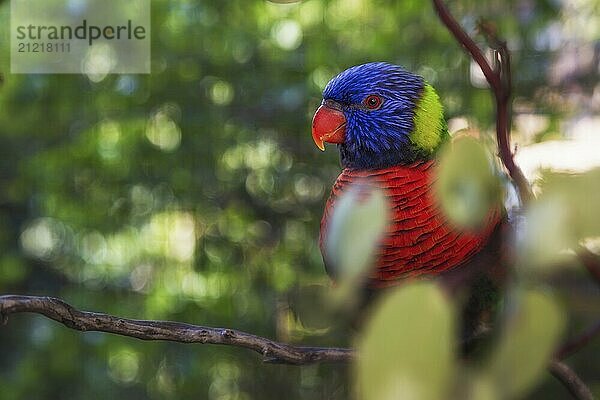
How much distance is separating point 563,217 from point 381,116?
35cm

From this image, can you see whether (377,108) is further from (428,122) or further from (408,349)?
(408,349)

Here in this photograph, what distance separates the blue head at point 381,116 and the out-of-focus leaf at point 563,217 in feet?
1.04

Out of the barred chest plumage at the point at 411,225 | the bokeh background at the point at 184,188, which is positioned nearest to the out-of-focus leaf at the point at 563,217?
the barred chest plumage at the point at 411,225

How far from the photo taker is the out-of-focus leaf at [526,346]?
98 millimetres

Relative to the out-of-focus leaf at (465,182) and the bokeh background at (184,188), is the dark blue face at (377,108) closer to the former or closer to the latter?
the out-of-focus leaf at (465,182)

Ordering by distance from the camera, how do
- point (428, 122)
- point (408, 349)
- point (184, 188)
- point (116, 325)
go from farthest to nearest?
point (184, 188) < point (428, 122) < point (116, 325) < point (408, 349)

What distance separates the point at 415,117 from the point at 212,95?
2.25 feet

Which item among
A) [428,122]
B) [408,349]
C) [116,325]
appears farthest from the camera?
[428,122]

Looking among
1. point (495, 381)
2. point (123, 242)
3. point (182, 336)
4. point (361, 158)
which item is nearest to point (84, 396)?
point (123, 242)

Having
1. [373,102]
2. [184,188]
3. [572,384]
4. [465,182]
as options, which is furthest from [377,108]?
[184,188]

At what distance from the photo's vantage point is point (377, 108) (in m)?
0.44

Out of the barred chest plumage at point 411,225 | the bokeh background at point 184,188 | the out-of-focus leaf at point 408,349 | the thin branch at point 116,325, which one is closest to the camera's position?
the out-of-focus leaf at point 408,349

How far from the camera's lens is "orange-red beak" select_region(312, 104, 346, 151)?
0.45m

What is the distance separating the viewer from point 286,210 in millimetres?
1089
